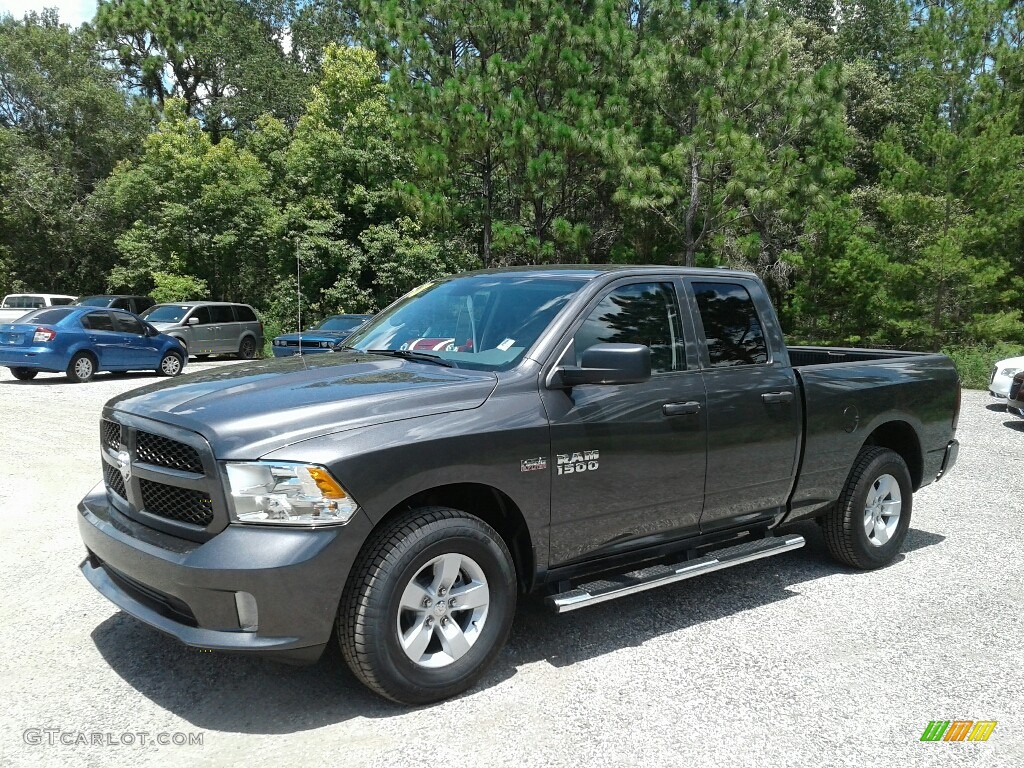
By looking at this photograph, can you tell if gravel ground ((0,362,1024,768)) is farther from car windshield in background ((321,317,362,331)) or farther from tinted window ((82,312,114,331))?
car windshield in background ((321,317,362,331))

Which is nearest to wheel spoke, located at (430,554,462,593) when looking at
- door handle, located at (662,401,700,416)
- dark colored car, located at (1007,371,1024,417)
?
door handle, located at (662,401,700,416)

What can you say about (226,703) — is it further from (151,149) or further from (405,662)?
(151,149)

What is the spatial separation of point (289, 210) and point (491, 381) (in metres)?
26.0

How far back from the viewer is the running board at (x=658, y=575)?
3.91 metres

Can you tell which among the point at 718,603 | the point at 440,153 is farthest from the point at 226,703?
the point at 440,153

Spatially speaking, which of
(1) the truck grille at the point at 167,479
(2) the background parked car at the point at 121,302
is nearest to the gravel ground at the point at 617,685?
(1) the truck grille at the point at 167,479

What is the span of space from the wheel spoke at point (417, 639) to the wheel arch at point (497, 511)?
0.52 metres

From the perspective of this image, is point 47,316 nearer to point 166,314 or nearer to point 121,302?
point 166,314

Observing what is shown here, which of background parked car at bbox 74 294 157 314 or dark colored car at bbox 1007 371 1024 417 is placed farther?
background parked car at bbox 74 294 157 314

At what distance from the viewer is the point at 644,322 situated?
4.54 meters

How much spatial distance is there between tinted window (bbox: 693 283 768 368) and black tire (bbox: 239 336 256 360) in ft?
75.1

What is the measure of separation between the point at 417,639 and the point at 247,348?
79.8ft

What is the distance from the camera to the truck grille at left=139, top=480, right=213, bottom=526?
3322 millimetres

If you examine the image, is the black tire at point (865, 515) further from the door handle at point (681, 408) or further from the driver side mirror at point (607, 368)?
the driver side mirror at point (607, 368)
